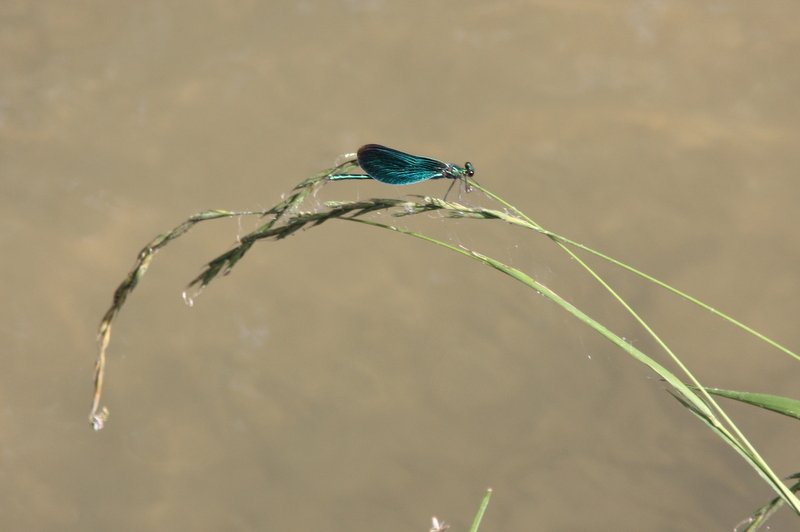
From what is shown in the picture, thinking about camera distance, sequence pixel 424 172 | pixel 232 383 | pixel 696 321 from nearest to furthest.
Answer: pixel 424 172
pixel 696 321
pixel 232 383

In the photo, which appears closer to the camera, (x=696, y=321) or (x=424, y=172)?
(x=424, y=172)

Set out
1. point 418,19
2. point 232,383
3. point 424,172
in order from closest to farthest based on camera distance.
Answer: point 424,172
point 232,383
point 418,19

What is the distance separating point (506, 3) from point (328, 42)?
1.33 ft

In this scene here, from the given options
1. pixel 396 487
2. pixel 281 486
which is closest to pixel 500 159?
pixel 396 487

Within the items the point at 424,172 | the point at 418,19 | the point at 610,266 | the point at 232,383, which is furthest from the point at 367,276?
the point at 424,172

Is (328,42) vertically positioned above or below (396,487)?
above

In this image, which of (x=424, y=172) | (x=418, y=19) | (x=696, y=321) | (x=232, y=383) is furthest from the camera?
(x=418, y=19)

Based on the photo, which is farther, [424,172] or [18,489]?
[18,489]

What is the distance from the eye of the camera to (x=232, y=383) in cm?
132

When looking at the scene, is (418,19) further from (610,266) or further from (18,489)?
(18,489)

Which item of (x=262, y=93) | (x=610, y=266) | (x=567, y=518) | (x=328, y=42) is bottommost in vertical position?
(x=567, y=518)

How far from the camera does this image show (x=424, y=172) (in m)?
0.56

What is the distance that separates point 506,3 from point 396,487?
1.05 meters

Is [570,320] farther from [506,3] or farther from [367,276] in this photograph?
[506,3]
